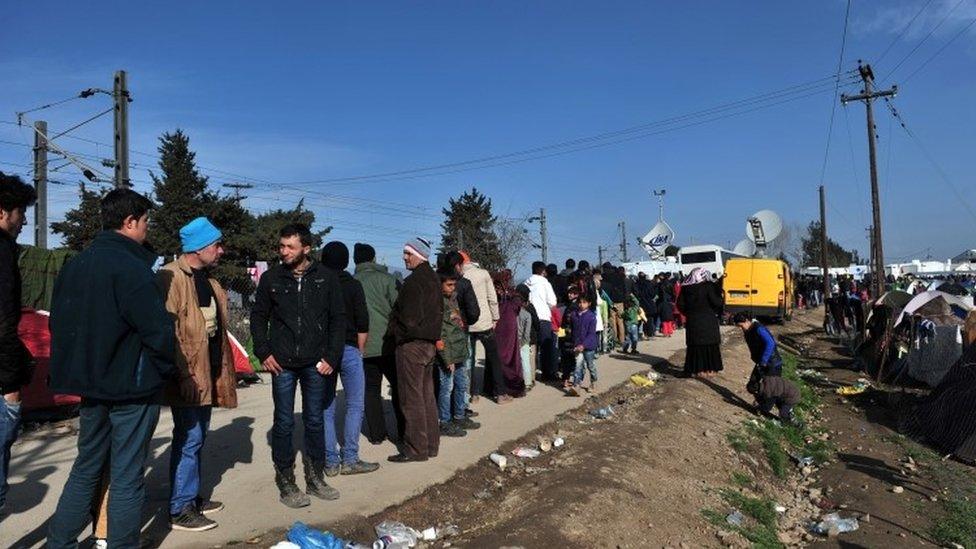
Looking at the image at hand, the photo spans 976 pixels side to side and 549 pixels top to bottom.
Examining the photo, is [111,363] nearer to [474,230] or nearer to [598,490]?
[598,490]

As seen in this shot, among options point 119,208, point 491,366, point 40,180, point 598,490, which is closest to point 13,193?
point 119,208

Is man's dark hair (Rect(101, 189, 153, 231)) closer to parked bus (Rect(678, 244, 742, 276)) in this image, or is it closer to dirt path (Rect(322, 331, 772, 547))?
dirt path (Rect(322, 331, 772, 547))

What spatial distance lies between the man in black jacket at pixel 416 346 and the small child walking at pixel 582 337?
3879mm

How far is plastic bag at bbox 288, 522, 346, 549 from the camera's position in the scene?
4.15m

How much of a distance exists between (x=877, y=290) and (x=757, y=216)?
9382 mm

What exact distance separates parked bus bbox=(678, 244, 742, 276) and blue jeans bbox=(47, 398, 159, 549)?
36.0m

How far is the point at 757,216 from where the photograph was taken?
117 feet

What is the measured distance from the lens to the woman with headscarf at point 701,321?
11.3m

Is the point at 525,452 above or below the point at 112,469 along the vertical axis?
below

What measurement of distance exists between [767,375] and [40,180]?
2098cm

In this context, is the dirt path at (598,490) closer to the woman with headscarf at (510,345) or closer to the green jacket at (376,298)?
the woman with headscarf at (510,345)

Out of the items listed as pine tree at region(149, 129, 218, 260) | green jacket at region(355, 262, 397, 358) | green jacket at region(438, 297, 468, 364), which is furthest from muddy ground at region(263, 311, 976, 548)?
pine tree at region(149, 129, 218, 260)

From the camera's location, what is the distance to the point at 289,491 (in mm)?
5066

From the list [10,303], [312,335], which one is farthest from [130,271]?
[312,335]
